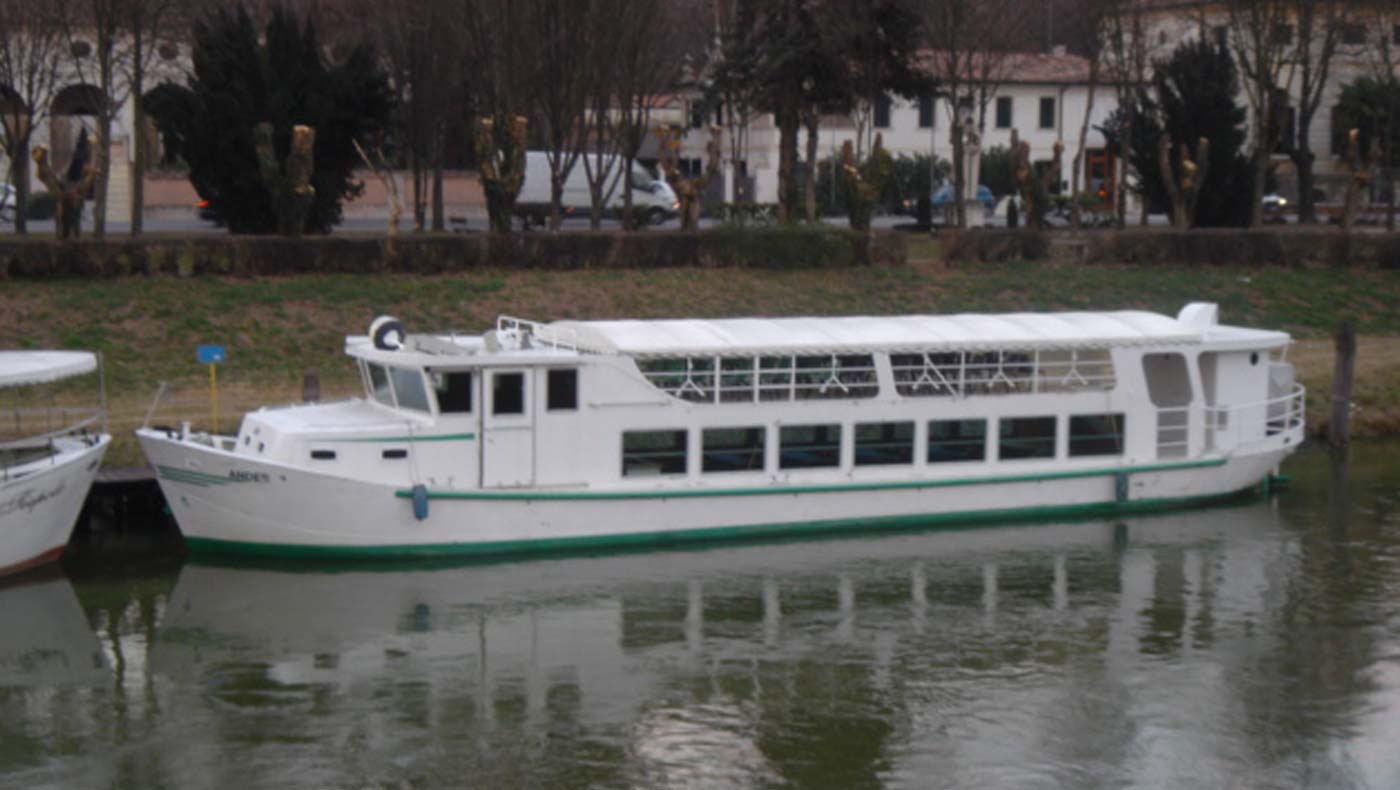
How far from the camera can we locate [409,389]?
82.3ft

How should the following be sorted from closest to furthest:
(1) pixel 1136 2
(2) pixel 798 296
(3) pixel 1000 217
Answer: (2) pixel 798 296 → (1) pixel 1136 2 → (3) pixel 1000 217

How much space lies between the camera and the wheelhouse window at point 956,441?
89.6 feet

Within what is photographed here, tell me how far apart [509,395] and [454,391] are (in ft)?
2.44

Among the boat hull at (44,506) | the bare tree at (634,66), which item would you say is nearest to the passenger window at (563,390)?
the boat hull at (44,506)

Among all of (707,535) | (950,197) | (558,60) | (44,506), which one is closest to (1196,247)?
(558,60)

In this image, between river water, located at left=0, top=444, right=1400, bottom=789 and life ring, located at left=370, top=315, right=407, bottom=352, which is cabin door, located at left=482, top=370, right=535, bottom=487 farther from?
life ring, located at left=370, top=315, right=407, bottom=352

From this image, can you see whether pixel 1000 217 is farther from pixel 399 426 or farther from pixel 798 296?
pixel 399 426

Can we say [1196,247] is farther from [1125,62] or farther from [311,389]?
[311,389]

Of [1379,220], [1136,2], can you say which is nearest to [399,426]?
[1136,2]

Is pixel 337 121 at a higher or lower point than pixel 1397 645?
higher

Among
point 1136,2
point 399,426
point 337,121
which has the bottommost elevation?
point 399,426

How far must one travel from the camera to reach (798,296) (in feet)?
133

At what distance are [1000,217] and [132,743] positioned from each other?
176 feet

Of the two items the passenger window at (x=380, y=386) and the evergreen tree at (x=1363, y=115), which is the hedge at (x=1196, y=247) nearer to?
the evergreen tree at (x=1363, y=115)
